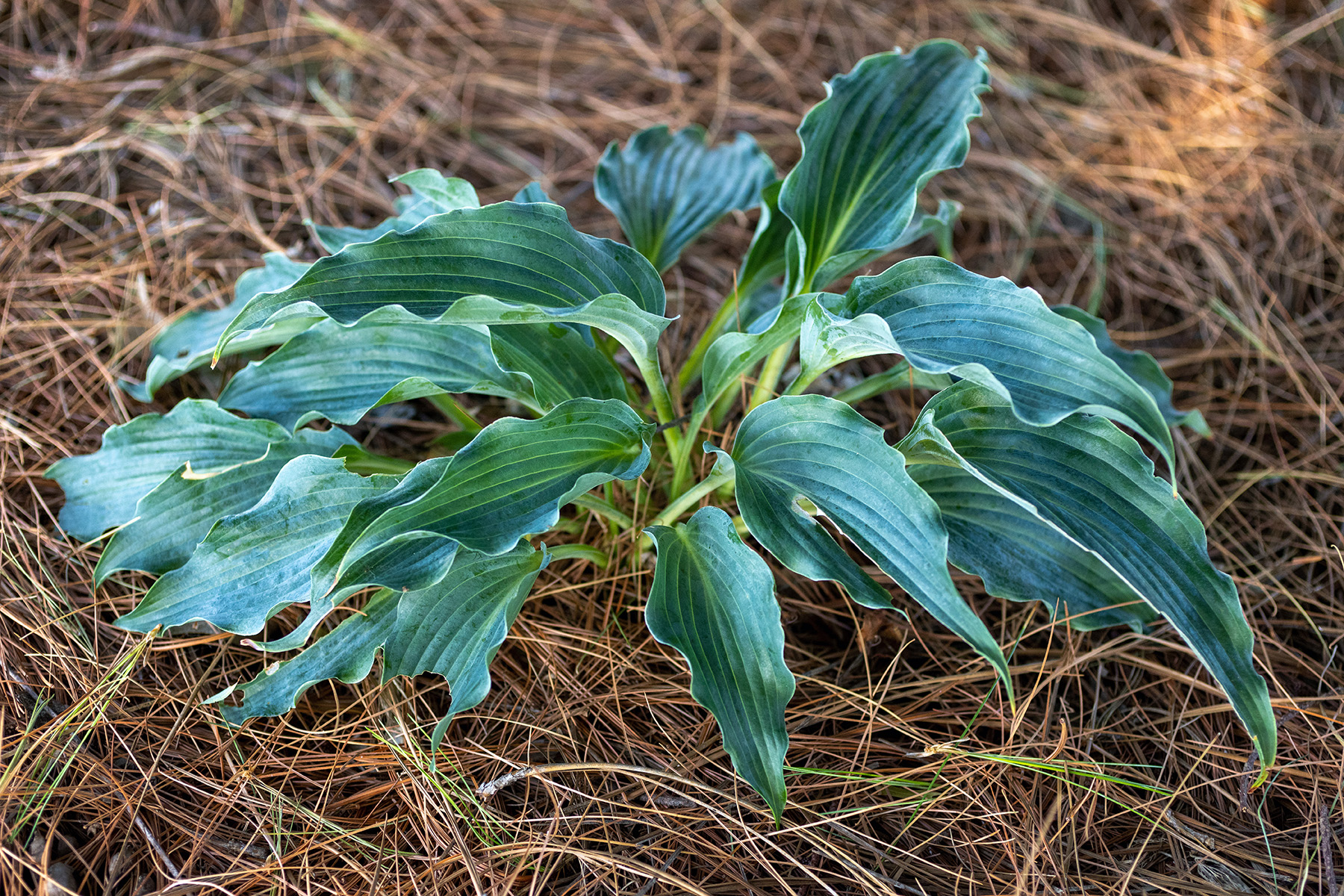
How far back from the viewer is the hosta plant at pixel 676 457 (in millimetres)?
1230

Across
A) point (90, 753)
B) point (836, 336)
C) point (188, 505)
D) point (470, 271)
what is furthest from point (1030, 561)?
point (90, 753)

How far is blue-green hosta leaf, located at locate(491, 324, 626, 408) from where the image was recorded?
1.54m

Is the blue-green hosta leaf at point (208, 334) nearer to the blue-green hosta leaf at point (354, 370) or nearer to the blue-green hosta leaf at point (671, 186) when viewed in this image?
the blue-green hosta leaf at point (354, 370)

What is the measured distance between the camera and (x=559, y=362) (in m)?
1.60

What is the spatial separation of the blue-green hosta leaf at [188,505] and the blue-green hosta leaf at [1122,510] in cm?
106

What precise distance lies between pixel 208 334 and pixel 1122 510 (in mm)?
1719

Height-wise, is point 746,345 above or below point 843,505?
above

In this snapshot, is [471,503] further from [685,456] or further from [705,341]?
[705,341]

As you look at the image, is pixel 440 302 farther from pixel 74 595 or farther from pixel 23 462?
pixel 23 462

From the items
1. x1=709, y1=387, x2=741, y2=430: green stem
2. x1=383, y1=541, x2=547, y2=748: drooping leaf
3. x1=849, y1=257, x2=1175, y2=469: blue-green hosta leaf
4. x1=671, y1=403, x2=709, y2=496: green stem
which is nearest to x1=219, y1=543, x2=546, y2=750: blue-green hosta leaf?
x1=383, y1=541, x2=547, y2=748: drooping leaf

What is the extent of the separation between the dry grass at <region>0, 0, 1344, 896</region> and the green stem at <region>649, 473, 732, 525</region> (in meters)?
0.14

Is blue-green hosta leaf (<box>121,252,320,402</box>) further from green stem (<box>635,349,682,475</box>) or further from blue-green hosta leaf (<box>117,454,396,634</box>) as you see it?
green stem (<box>635,349,682,475</box>)

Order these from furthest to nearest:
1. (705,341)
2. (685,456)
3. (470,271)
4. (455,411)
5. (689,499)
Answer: (705,341), (455,411), (685,456), (689,499), (470,271)

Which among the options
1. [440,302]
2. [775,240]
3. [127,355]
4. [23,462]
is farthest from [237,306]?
[775,240]
